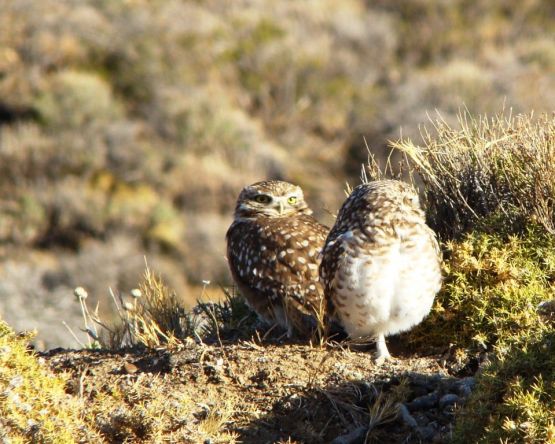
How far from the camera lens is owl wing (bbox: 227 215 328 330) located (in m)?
7.08

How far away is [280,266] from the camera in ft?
23.7

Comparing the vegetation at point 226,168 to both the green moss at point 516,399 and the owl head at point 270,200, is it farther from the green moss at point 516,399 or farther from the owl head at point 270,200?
the owl head at point 270,200

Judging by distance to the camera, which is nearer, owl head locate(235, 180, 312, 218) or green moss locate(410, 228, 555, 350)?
green moss locate(410, 228, 555, 350)

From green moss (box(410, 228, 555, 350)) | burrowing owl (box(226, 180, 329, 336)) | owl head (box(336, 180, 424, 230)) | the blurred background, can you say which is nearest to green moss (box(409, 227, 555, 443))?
green moss (box(410, 228, 555, 350))

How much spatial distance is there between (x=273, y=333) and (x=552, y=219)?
2.19 meters

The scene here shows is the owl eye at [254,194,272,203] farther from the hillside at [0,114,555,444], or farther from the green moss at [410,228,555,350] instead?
the green moss at [410,228,555,350]

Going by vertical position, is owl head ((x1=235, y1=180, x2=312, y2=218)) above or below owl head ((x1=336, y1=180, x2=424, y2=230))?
below

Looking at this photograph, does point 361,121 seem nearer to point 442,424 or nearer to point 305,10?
point 305,10

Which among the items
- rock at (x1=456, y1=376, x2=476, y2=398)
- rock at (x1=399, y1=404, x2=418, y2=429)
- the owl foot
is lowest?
rock at (x1=399, y1=404, x2=418, y2=429)

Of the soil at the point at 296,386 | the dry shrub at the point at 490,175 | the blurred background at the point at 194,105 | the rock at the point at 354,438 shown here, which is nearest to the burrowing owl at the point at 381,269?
the soil at the point at 296,386

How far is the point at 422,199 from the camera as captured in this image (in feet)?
26.7

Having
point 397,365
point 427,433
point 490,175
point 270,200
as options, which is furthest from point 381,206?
point 270,200

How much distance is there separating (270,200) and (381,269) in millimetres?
2066

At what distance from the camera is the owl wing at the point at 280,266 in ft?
23.2
